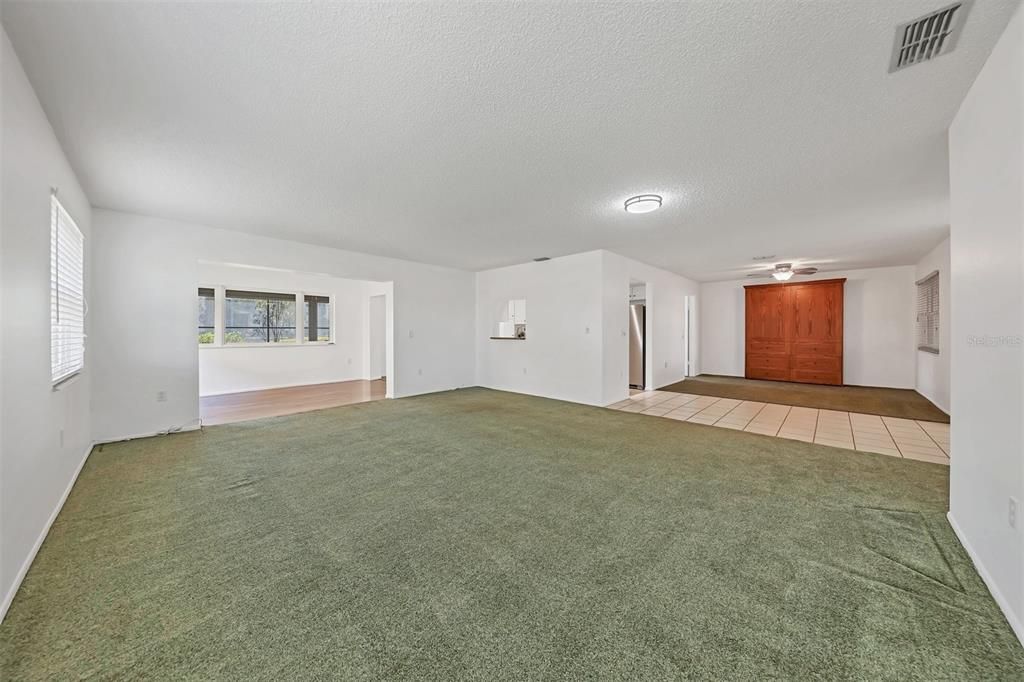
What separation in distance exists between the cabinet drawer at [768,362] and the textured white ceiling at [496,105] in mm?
4868

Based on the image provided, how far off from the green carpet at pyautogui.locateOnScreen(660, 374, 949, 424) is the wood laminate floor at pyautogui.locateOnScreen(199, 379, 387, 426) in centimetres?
603

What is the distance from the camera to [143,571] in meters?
1.76

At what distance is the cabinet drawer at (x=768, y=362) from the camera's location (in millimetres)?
8297

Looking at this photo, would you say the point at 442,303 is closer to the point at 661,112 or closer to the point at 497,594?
the point at 661,112

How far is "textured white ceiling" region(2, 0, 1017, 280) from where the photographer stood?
60.6 inches

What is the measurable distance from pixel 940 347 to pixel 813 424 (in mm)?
2978

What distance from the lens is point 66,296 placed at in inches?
114

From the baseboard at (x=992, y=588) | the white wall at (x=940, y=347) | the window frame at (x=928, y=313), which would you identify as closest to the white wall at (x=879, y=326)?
the window frame at (x=928, y=313)

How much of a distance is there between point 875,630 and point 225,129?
411 centimetres

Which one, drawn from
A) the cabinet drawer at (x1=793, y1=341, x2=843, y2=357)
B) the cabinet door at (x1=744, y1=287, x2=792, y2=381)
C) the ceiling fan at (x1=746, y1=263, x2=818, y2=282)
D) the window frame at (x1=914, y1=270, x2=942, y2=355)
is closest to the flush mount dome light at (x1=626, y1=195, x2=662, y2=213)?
the ceiling fan at (x1=746, y1=263, x2=818, y2=282)

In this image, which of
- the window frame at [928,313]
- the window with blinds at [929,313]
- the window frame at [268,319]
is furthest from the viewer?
the window frame at [268,319]

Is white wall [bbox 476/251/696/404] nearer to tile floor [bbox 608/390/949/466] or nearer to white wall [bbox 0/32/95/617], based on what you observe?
tile floor [bbox 608/390/949/466]

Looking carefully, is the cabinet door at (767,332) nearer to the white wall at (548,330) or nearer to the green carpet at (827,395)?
the green carpet at (827,395)

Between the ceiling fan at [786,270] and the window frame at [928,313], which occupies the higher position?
the ceiling fan at [786,270]
